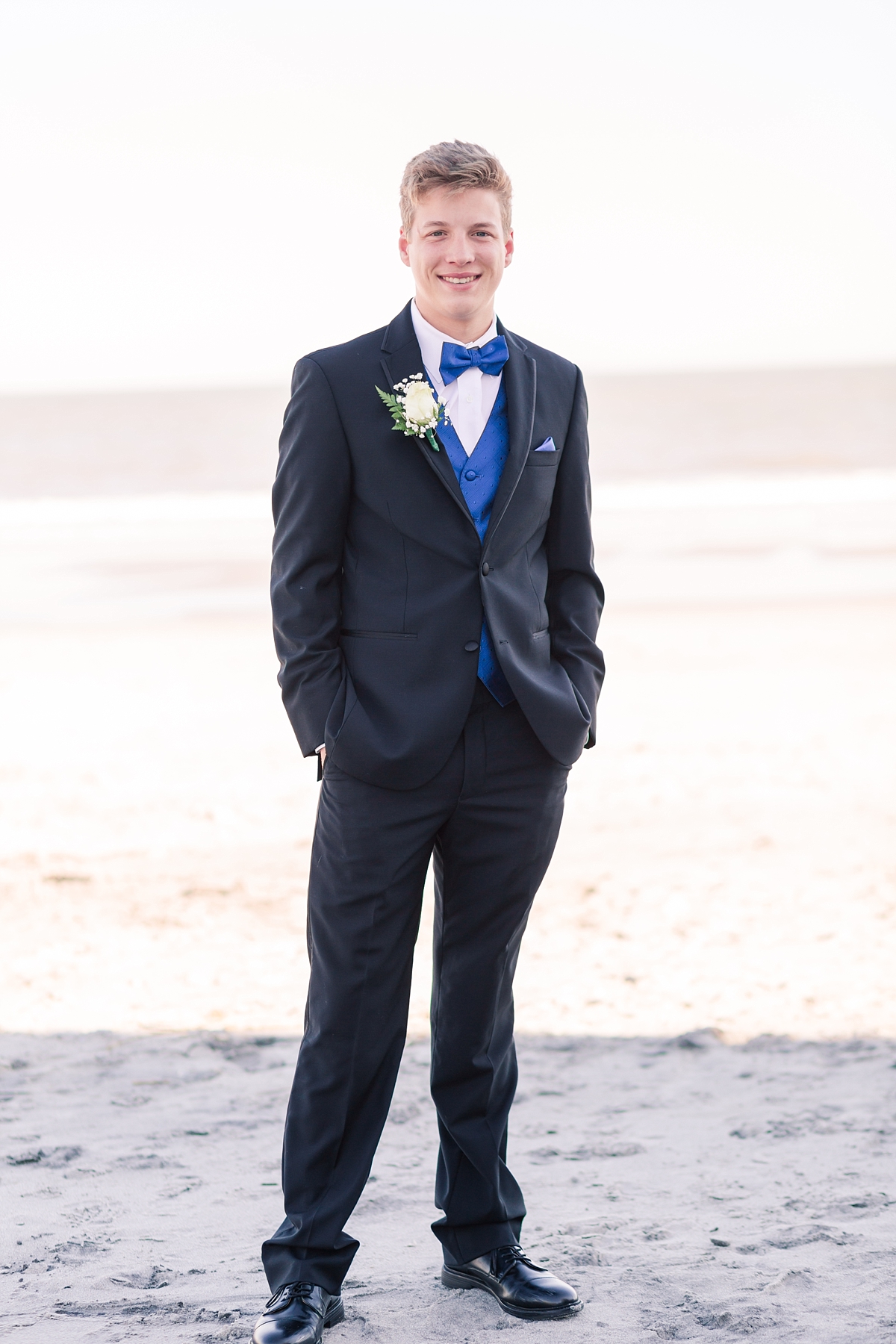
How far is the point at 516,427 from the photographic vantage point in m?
2.41

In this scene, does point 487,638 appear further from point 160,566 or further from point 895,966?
point 160,566

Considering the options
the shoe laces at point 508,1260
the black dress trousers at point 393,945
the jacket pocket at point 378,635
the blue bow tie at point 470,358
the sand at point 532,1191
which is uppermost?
the blue bow tie at point 470,358

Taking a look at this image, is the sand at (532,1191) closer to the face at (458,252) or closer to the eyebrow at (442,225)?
the face at (458,252)

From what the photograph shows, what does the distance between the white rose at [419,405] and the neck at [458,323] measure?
177mm

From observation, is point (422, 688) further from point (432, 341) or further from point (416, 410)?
point (432, 341)

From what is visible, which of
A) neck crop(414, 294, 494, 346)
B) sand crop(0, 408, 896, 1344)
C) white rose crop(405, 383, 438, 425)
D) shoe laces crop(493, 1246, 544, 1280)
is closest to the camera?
white rose crop(405, 383, 438, 425)

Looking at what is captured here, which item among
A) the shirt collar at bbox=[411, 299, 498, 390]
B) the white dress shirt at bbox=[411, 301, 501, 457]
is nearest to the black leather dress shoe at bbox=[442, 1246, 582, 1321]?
the white dress shirt at bbox=[411, 301, 501, 457]

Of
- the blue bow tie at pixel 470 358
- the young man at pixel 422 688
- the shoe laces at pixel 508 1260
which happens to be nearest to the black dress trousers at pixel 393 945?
the young man at pixel 422 688

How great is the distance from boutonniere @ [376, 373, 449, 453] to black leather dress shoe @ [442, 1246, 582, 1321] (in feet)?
5.16

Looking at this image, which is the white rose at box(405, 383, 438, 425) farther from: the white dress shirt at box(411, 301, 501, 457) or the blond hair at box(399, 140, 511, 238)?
the blond hair at box(399, 140, 511, 238)

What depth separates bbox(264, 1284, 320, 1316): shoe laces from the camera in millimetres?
2369

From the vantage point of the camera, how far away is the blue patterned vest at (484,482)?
2404mm

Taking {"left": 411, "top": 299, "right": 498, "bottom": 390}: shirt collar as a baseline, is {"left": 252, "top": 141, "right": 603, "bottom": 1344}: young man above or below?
below

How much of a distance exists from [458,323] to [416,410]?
23 centimetres
